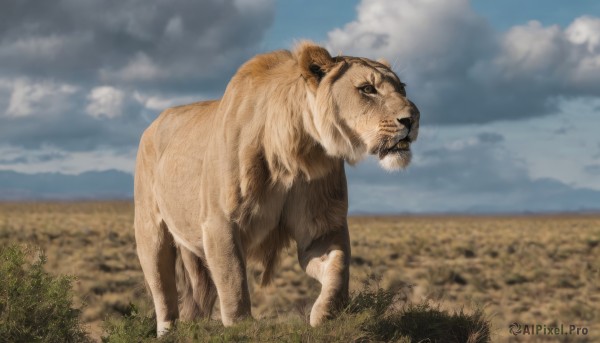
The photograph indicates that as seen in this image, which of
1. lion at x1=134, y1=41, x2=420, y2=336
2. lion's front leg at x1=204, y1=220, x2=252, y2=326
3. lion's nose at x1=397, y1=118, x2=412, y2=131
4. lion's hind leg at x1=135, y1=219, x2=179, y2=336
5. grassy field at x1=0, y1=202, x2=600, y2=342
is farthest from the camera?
grassy field at x1=0, y1=202, x2=600, y2=342

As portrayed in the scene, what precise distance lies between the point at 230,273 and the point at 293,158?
0.98m

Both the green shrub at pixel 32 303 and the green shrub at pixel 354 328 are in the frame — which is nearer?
the green shrub at pixel 354 328

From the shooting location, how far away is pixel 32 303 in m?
6.64

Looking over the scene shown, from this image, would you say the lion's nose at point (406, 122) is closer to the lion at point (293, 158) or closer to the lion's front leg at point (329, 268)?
the lion at point (293, 158)

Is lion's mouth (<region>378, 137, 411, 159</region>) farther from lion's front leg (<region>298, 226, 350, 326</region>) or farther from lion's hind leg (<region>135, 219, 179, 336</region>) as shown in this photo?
lion's hind leg (<region>135, 219, 179, 336</region>)

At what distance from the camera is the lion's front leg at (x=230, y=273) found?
614cm

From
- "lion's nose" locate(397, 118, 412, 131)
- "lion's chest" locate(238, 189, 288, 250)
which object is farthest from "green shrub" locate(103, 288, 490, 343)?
"lion's nose" locate(397, 118, 412, 131)

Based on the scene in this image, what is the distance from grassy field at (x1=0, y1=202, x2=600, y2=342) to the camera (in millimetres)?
18500

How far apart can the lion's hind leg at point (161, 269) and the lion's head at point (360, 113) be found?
2.60m

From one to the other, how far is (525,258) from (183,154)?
88.1 feet

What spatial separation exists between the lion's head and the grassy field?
1.88 m

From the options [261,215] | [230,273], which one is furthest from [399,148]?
[230,273]

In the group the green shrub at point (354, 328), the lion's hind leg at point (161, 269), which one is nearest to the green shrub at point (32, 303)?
the green shrub at point (354, 328)

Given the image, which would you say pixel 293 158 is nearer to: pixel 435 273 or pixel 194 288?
pixel 194 288
